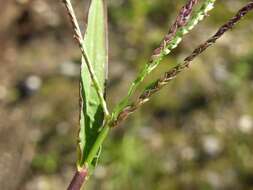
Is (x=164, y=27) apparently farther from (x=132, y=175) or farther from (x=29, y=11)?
(x=132, y=175)

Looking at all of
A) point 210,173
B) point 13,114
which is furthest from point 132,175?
point 13,114

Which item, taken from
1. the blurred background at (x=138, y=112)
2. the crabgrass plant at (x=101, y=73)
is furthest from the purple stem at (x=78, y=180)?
the blurred background at (x=138, y=112)

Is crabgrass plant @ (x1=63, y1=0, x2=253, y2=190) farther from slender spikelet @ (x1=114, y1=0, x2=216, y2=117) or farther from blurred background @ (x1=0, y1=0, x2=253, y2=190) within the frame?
blurred background @ (x1=0, y1=0, x2=253, y2=190)

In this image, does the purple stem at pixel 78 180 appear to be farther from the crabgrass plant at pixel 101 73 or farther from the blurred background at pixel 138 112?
the blurred background at pixel 138 112

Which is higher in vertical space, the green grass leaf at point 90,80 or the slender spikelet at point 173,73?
the slender spikelet at point 173,73

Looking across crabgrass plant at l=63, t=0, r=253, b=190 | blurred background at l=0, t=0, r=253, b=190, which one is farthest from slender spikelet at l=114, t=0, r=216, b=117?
blurred background at l=0, t=0, r=253, b=190

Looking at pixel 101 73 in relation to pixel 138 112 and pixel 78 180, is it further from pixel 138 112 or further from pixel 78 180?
pixel 138 112

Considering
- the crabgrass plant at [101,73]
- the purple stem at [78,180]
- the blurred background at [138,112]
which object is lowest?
the blurred background at [138,112]
